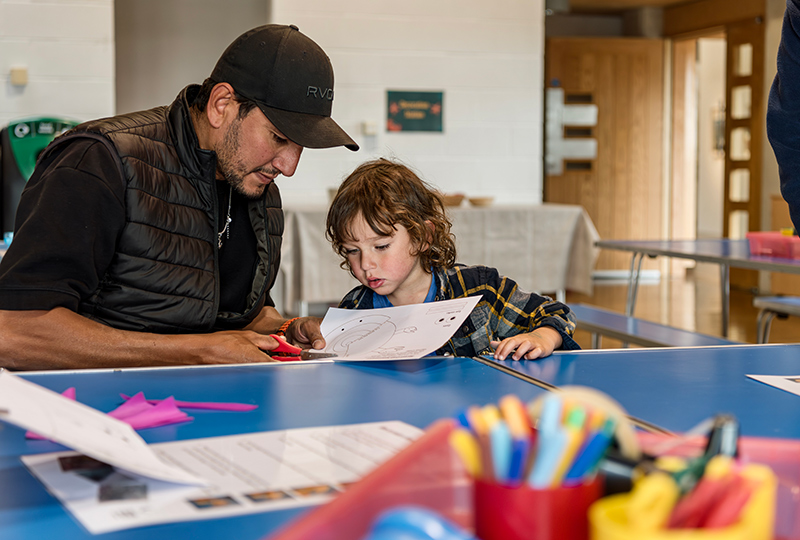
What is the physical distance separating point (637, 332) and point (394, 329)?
6.36 ft

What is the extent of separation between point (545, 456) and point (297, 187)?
A: 5063 millimetres

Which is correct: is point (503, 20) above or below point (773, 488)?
above

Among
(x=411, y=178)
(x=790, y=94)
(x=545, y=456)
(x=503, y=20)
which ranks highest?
(x=503, y=20)

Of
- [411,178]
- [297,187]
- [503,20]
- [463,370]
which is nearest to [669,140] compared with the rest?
[503,20]

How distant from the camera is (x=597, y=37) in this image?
301 inches

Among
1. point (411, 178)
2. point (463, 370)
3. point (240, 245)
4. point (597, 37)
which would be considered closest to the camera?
point (463, 370)

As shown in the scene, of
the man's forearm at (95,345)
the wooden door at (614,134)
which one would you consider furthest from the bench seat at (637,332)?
the wooden door at (614,134)

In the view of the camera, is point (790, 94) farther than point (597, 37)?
No

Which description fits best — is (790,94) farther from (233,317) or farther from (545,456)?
(545,456)

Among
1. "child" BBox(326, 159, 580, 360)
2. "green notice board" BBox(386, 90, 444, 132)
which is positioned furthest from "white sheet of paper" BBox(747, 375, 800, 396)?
"green notice board" BBox(386, 90, 444, 132)

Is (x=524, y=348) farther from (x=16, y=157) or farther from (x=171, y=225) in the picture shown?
(x=16, y=157)

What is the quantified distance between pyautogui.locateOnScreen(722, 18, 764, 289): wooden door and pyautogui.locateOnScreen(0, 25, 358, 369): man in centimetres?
586

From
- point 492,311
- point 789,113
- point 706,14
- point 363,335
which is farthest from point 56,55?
point 706,14

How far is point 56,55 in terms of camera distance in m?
4.76
